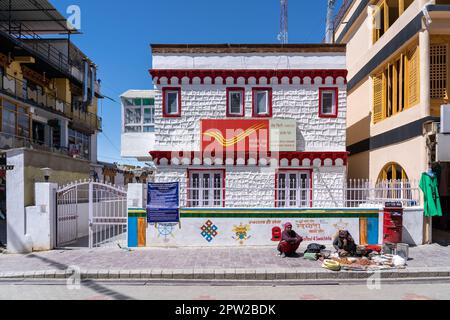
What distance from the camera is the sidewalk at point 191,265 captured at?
7.25 metres

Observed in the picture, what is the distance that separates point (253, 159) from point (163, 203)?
4.51 meters

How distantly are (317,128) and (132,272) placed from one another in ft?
30.3

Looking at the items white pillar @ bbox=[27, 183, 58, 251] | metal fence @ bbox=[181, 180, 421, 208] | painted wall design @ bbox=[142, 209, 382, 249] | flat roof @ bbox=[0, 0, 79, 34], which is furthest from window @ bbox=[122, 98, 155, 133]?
flat roof @ bbox=[0, 0, 79, 34]

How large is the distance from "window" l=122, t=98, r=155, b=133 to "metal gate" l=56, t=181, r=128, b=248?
442 cm

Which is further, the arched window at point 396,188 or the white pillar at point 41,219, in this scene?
the arched window at point 396,188

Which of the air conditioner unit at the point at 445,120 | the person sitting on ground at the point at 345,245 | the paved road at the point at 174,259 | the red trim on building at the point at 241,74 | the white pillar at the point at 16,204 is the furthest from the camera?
the red trim on building at the point at 241,74

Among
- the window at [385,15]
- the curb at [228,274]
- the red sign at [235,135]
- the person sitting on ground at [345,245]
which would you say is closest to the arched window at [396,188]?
the person sitting on ground at [345,245]

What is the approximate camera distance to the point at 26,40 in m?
23.9

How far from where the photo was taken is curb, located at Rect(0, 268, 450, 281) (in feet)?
23.7

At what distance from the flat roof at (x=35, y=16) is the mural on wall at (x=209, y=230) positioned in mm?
18861

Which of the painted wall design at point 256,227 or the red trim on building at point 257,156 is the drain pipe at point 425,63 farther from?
the red trim on building at point 257,156

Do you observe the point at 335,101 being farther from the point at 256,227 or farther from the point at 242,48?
the point at 256,227
